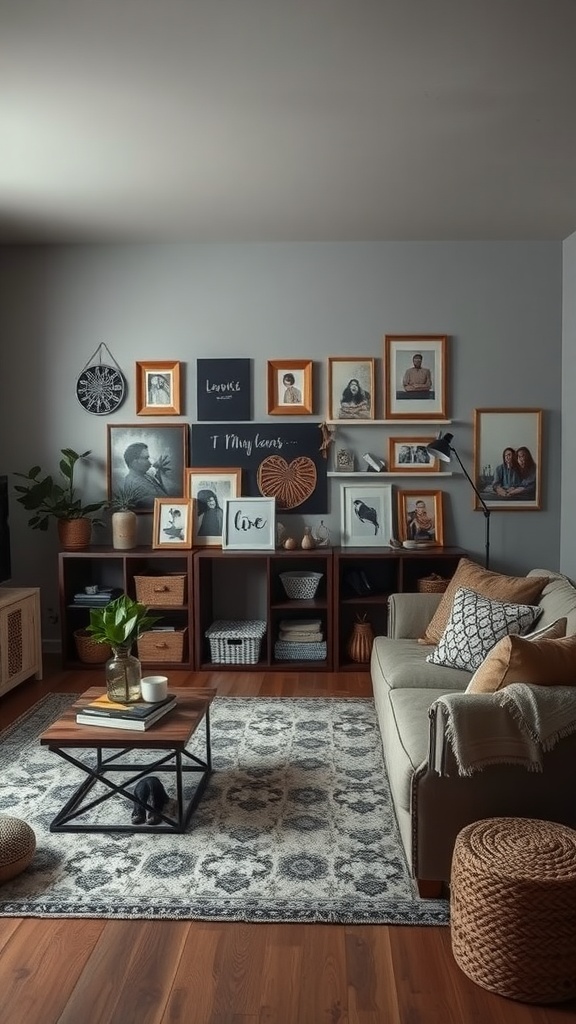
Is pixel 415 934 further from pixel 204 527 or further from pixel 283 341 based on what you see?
pixel 283 341

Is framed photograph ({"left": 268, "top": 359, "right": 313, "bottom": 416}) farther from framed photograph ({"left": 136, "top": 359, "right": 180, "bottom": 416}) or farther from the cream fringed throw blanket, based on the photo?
the cream fringed throw blanket

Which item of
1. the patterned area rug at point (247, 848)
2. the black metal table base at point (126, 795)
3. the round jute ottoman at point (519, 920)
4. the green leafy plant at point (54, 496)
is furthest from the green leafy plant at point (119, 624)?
the green leafy plant at point (54, 496)

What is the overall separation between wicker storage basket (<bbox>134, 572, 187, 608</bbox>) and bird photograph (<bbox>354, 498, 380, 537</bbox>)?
119 centimetres

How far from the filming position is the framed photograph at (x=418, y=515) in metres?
5.39

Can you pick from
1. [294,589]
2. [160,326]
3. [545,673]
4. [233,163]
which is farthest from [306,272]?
[545,673]

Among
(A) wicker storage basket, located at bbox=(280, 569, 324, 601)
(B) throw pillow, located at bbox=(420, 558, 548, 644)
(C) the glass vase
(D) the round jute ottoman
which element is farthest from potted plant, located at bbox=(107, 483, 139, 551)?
(D) the round jute ottoman

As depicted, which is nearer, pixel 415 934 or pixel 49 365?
pixel 415 934

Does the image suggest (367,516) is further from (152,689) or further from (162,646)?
(152,689)

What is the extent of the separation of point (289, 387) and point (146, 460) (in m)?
1.05

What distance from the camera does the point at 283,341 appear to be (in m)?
5.39

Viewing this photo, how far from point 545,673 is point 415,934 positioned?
2.84 ft

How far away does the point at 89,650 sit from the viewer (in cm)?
518

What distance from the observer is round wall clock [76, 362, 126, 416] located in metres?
5.45

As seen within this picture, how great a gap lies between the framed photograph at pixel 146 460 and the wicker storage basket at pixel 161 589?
554 millimetres
